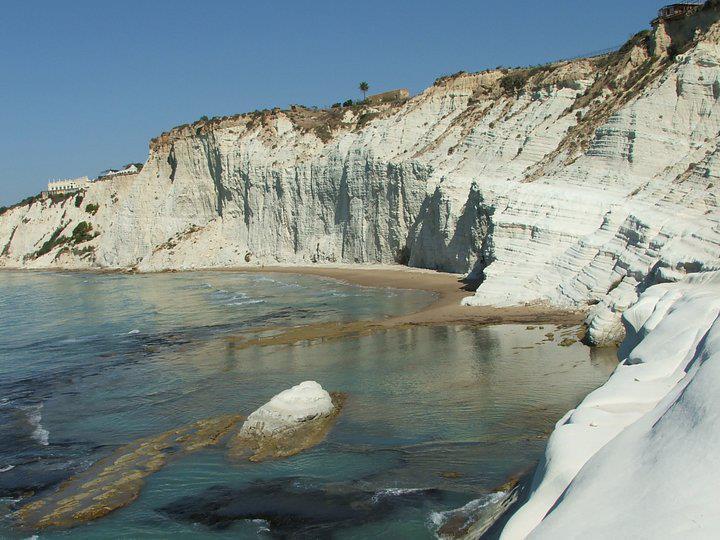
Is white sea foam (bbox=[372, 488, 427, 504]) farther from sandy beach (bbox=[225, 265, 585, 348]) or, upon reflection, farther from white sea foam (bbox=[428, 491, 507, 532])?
sandy beach (bbox=[225, 265, 585, 348])

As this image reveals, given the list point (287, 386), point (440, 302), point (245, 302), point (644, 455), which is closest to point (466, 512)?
point (644, 455)

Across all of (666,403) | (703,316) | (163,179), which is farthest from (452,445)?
(163,179)

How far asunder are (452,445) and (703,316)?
4.20 meters

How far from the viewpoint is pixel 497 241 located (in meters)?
25.3

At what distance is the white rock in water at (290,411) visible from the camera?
11.5 meters

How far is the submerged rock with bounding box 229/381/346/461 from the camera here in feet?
35.9

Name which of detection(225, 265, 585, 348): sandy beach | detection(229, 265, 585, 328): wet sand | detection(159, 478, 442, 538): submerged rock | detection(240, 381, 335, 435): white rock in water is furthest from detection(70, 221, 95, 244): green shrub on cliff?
detection(159, 478, 442, 538): submerged rock

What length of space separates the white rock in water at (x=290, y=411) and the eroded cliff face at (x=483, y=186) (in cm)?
714

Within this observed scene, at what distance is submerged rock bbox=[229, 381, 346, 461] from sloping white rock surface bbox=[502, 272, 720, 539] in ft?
18.0

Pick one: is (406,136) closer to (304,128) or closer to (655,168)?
(304,128)

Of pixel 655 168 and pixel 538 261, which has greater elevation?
pixel 655 168

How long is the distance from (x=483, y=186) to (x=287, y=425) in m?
21.4

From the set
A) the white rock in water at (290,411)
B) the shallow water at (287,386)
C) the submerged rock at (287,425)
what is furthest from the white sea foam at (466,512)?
the white rock in water at (290,411)

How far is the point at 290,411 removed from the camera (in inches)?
465
